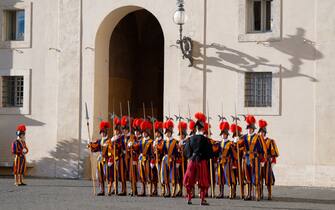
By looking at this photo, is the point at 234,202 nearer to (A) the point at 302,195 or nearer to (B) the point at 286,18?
(A) the point at 302,195

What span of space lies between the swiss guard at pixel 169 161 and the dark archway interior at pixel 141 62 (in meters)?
8.60

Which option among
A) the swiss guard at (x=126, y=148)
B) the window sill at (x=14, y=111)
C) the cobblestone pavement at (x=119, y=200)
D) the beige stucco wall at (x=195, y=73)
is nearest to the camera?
the cobblestone pavement at (x=119, y=200)

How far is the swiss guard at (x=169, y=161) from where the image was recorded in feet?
58.0

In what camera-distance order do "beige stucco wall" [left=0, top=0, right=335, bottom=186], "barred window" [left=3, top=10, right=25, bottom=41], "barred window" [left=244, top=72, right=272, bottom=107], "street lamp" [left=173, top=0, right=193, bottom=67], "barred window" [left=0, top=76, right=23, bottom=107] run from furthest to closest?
"barred window" [left=3, top=10, right=25, bottom=41]
"barred window" [left=0, top=76, right=23, bottom=107]
"barred window" [left=244, top=72, right=272, bottom=107]
"street lamp" [left=173, top=0, right=193, bottom=67]
"beige stucco wall" [left=0, top=0, right=335, bottom=186]

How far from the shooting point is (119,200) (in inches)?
661

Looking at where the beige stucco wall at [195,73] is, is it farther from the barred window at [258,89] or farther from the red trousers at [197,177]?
the red trousers at [197,177]

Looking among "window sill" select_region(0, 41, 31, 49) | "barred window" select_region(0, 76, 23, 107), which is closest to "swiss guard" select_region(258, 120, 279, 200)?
"window sill" select_region(0, 41, 31, 49)

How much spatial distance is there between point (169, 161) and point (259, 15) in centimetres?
615

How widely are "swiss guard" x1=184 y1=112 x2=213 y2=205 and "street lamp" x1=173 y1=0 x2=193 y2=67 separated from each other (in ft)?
17.9

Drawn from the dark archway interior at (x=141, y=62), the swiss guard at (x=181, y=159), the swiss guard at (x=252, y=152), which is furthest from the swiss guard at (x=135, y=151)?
the dark archway interior at (x=141, y=62)

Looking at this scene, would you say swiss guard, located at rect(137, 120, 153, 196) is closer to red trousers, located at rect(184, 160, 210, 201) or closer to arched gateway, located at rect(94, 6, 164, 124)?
red trousers, located at rect(184, 160, 210, 201)

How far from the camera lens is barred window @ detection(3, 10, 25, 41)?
24734 millimetres

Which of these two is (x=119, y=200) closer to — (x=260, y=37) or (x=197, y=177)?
(x=197, y=177)

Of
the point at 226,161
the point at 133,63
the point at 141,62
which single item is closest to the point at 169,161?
the point at 226,161
